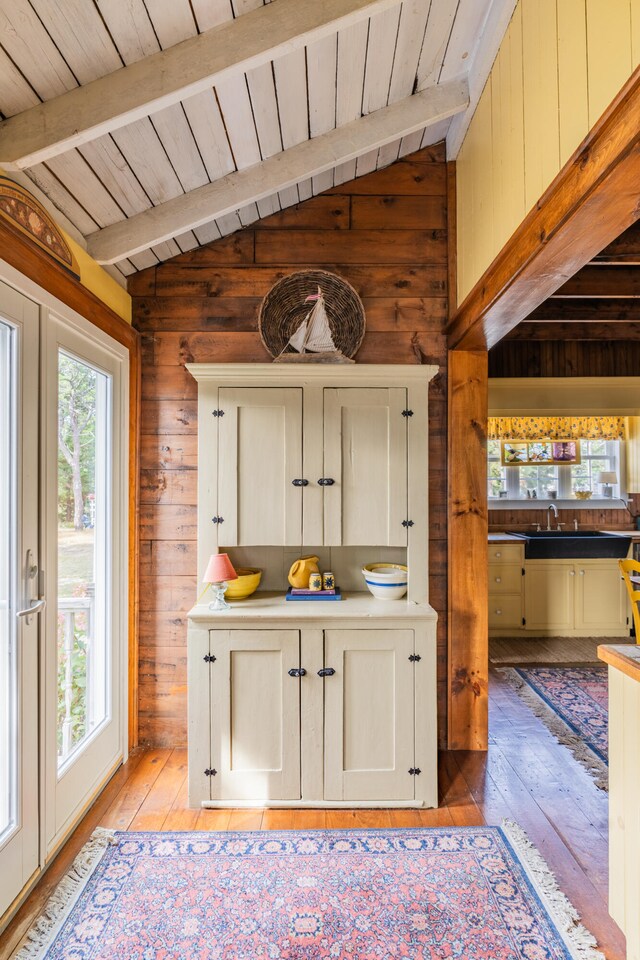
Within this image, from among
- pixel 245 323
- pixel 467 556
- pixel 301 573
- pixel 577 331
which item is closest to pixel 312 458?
pixel 301 573

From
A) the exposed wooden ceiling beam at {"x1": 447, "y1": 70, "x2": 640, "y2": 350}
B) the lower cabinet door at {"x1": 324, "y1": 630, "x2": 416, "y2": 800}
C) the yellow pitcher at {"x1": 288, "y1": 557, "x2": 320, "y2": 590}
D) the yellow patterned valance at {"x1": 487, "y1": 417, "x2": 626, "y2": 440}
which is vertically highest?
the exposed wooden ceiling beam at {"x1": 447, "y1": 70, "x2": 640, "y2": 350}

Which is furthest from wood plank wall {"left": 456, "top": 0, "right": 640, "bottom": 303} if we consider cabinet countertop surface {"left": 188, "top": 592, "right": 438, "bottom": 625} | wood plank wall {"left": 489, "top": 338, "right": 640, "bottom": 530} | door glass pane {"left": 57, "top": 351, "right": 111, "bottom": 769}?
wood plank wall {"left": 489, "top": 338, "right": 640, "bottom": 530}

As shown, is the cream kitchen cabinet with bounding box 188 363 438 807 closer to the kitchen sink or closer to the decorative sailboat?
the decorative sailboat

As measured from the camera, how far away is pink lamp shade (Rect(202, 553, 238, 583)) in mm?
2309

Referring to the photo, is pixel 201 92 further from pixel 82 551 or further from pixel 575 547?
pixel 575 547

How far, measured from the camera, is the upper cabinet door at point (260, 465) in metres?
2.45

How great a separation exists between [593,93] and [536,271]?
0.54m

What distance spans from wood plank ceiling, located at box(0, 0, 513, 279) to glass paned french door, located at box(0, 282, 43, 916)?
0.60 m

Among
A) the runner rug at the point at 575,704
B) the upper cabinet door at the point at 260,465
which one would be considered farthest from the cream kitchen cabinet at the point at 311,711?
the runner rug at the point at 575,704

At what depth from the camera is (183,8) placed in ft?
4.89

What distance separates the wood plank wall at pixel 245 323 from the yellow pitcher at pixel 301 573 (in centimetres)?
58

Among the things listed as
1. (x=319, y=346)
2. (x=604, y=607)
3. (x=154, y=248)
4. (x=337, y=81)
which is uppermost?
(x=337, y=81)

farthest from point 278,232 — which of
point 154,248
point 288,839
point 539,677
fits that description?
point 539,677

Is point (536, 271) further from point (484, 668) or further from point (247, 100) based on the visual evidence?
point (484, 668)
